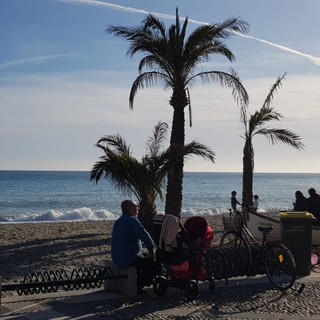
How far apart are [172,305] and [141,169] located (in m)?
9.57

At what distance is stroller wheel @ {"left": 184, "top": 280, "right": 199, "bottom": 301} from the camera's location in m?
8.64

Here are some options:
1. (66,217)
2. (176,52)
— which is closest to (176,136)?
(176,52)

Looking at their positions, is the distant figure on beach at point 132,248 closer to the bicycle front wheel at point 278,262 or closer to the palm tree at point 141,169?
the bicycle front wheel at point 278,262

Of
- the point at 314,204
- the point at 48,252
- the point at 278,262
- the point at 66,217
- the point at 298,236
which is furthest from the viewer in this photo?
the point at 66,217

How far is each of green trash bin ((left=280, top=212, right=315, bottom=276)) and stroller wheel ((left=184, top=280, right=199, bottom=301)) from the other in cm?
264

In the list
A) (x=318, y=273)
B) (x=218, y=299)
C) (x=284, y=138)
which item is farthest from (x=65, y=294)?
(x=284, y=138)

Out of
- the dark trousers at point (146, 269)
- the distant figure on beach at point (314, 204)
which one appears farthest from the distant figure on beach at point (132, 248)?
the distant figure on beach at point (314, 204)

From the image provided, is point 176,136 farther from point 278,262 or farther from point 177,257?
point 177,257

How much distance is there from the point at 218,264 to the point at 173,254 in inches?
37.1

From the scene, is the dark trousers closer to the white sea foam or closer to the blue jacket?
the blue jacket

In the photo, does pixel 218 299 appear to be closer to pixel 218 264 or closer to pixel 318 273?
pixel 218 264

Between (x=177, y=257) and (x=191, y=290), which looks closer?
(x=191, y=290)

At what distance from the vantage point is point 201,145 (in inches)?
726

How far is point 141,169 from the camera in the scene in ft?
58.5
